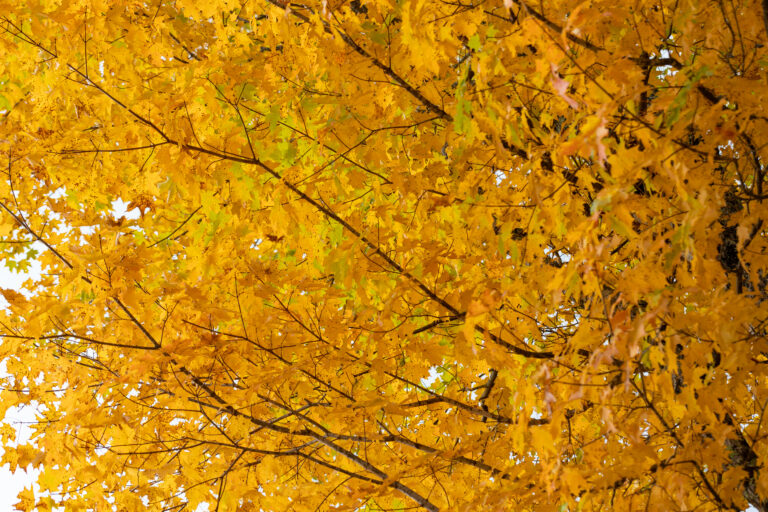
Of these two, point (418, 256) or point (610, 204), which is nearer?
point (610, 204)

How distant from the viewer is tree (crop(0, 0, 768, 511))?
6.24 feet

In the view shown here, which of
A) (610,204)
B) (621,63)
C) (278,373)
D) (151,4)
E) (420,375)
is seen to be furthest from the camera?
(151,4)

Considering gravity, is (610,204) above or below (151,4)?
below

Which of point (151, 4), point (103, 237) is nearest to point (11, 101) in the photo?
point (151, 4)

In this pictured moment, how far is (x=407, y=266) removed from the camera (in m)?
2.77

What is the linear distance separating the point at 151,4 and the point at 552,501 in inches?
167

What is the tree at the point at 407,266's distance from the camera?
1.90m

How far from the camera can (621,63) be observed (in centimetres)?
171

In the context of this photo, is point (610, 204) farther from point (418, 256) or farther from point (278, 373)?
point (278, 373)

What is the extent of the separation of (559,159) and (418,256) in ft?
2.89

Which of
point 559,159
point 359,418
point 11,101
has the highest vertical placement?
point 11,101

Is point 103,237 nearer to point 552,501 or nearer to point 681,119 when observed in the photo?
point 552,501

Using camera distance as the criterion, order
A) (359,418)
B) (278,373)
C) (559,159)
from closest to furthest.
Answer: (559,159) → (278,373) → (359,418)

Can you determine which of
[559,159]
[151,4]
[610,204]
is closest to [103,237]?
[559,159]
